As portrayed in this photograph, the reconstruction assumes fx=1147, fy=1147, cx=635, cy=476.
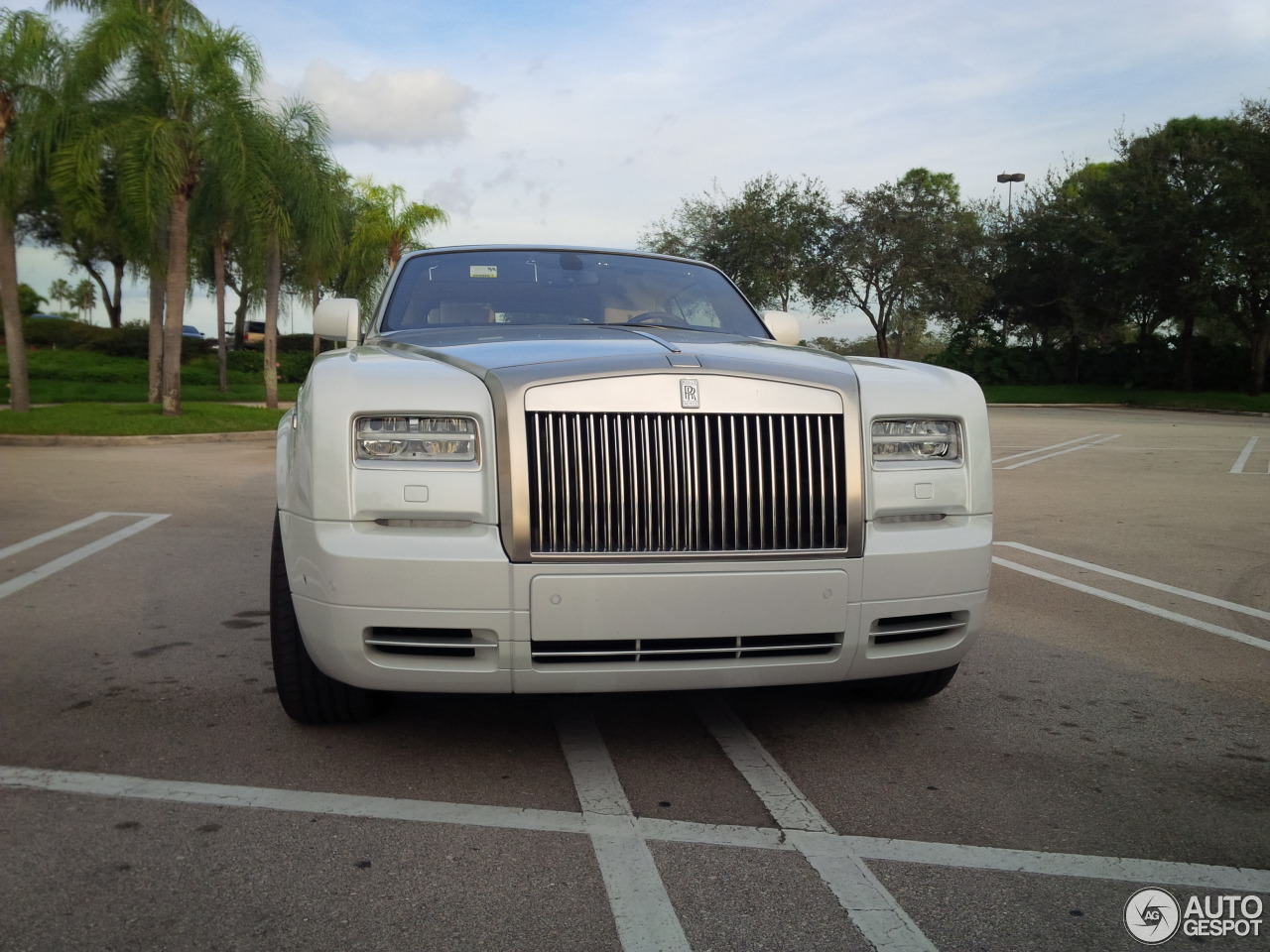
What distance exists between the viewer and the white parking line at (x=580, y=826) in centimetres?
280

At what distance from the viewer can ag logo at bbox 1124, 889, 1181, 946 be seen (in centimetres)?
249

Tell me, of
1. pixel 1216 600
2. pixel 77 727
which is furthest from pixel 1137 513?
pixel 77 727

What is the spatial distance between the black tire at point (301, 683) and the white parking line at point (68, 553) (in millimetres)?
3015

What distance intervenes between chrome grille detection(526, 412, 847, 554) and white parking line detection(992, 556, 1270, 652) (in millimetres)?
3060

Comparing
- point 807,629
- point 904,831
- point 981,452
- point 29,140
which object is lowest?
point 904,831

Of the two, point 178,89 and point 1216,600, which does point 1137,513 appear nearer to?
point 1216,600

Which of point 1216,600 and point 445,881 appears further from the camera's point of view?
point 1216,600

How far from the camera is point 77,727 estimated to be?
386 centimetres

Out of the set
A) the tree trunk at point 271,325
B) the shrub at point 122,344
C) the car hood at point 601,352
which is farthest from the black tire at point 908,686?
the shrub at point 122,344

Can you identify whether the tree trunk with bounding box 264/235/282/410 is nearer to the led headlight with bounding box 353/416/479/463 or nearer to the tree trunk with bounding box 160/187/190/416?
the tree trunk with bounding box 160/187/190/416

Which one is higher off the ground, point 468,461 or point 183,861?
point 468,461

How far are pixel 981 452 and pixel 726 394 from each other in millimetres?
943

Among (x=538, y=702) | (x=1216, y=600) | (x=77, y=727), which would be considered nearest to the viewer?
(x=77, y=727)

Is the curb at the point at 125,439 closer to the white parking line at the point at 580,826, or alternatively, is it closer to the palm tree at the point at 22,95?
the palm tree at the point at 22,95
